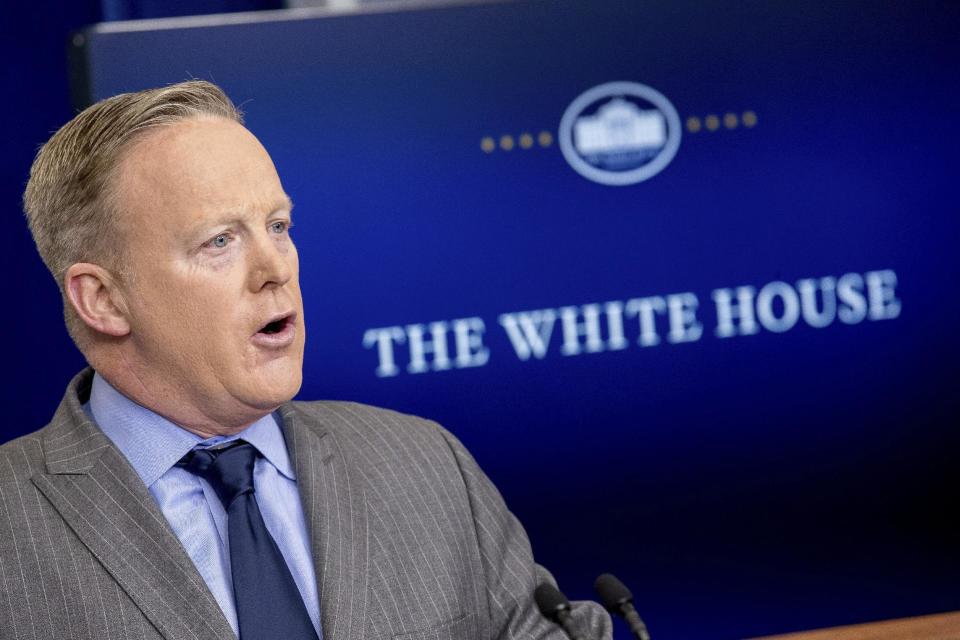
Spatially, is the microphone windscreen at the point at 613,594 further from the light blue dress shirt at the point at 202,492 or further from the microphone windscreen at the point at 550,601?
the light blue dress shirt at the point at 202,492

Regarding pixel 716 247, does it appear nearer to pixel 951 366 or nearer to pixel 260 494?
pixel 951 366

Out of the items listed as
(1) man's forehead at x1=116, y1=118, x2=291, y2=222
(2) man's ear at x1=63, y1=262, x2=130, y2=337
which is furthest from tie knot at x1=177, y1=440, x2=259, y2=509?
(1) man's forehead at x1=116, y1=118, x2=291, y2=222

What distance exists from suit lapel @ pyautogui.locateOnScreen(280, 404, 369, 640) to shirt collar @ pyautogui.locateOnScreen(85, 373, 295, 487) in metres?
0.07

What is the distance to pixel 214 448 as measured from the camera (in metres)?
1.89

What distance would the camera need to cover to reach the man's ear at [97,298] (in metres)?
1.87

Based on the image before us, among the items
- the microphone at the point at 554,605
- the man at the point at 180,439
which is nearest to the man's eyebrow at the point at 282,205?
the man at the point at 180,439

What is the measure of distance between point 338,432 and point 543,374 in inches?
34.1

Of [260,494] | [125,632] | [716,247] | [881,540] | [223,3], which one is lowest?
[881,540]

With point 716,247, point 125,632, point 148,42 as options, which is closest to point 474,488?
point 125,632

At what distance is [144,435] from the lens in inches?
73.7

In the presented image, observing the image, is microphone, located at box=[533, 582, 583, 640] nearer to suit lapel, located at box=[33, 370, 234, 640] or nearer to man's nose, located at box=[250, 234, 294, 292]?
suit lapel, located at box=[33, 370, 234, 640]

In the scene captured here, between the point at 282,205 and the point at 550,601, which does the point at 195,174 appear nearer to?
the point at 282,205

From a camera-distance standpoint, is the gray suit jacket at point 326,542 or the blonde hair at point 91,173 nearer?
the gray suit jacket at point 326,542

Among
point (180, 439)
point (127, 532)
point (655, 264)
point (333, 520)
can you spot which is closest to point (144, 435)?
point (180, 439)
